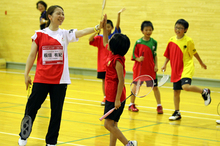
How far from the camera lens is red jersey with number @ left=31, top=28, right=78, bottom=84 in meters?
4.05

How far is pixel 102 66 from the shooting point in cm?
755

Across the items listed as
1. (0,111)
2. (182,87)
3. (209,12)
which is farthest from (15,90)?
(209,12)

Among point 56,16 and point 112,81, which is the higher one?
point 56,16

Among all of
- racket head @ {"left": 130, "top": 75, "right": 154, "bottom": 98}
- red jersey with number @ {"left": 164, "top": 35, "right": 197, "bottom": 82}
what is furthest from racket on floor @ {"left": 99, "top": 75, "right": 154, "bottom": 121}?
red jersey with number @ {"left": 164, "top": 35, "right": 197, "bottom": 82}

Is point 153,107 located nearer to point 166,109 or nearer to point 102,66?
point 166,109

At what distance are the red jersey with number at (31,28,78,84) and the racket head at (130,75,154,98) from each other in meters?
0.83

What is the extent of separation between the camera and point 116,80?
3.85 m

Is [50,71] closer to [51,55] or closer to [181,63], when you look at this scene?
[51,55]

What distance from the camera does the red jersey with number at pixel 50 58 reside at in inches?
159

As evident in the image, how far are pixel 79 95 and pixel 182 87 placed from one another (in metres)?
3.35

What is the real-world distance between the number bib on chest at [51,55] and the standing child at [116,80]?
0.68 metres

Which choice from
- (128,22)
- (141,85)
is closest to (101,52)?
(141,85)

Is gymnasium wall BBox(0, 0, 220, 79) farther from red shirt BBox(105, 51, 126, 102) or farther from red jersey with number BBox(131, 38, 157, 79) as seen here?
red shirt BBox(105, 51, 126, 102)

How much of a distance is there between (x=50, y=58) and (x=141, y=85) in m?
1.17
